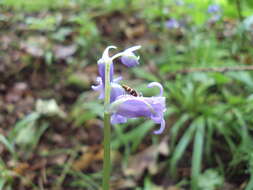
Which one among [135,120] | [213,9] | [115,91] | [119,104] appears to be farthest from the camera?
[213,9]

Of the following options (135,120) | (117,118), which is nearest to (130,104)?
(117,118)

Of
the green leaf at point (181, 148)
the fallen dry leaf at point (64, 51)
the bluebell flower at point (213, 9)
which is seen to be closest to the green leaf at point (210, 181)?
the green leaf at point (181, 148)

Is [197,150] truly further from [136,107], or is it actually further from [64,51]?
[64,51]

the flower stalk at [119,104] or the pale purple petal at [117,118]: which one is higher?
the flower stalk at [119,104]

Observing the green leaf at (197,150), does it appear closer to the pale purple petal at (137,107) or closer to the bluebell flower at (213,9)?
the pale purple petal at (137,107)

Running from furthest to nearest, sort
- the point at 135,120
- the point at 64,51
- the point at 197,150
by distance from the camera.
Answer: the point at 64,51, the point at 135,120, the point at 197,150

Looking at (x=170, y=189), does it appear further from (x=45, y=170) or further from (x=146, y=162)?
(x=45, y=170)

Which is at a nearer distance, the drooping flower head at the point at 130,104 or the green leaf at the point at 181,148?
the drooping flower head at the point at 130,104

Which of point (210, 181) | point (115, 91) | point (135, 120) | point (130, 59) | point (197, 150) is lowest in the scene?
point (210, 181)

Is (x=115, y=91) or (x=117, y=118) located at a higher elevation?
(x=115, y=91)
